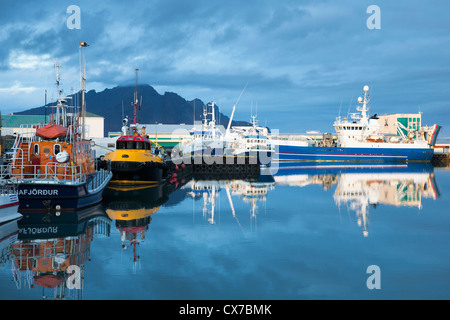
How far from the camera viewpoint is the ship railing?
17.1 metres

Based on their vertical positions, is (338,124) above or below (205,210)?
above

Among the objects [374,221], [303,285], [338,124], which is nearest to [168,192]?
[374,221]

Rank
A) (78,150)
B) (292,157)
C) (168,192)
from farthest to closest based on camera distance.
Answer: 1. (292,157)
2. (168,192)
3. (78,150)

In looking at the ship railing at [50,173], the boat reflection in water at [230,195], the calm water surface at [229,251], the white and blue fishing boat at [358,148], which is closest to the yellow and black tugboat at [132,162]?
the boat reflection in water at [230,195]

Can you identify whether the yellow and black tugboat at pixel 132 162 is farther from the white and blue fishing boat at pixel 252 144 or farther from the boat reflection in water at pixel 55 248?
the white and blue fishing boat at pixel 252 144

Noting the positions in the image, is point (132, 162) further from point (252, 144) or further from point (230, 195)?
point (252, 144)

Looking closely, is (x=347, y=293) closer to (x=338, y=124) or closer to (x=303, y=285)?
(x=303, y=285)

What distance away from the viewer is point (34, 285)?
30.7ft

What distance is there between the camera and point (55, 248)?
12.4 meters

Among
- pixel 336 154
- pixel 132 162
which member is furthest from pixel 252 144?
pixel 132 162

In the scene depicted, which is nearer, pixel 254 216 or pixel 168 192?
pixel 254 216

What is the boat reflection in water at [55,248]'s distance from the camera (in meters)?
9.55

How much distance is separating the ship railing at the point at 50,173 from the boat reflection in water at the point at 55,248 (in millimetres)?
1392

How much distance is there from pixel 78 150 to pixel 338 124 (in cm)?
6170
